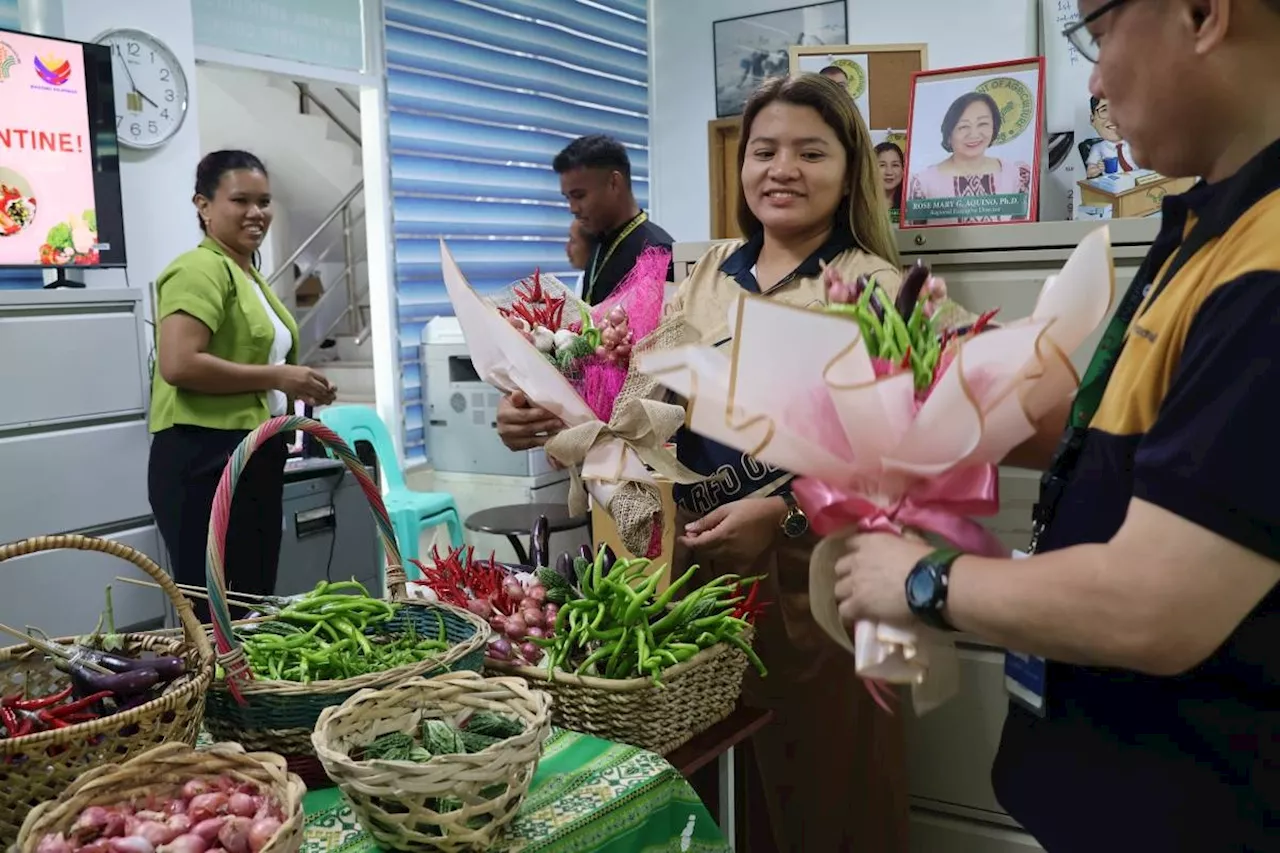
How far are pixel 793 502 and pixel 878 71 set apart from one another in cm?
104

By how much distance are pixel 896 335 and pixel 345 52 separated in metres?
4.60

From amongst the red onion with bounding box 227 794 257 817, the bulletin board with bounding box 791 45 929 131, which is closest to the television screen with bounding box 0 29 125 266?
the bulletin board with bounding box 791 45 929 131

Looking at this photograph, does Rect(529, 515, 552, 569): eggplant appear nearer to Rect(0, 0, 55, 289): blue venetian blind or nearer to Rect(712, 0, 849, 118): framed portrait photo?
Rect(0, 0, 55, 289): blue venetian blind

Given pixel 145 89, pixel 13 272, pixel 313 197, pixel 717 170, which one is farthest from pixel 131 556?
pixel 313 197

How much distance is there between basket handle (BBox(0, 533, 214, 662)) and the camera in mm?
1114

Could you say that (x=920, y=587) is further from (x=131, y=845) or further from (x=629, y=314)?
(x=629, y=314)

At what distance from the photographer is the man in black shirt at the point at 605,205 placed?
3.52 metres

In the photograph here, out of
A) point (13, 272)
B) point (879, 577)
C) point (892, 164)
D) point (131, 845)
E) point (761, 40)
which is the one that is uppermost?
point (761, 40)

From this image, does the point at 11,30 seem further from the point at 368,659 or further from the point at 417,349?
the point at 368,659

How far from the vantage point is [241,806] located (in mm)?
999

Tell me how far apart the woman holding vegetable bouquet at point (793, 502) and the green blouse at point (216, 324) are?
1502mm

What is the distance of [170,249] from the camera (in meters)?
4.17

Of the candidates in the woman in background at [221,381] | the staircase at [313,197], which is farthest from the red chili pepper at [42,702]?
the staircase at [313,197]

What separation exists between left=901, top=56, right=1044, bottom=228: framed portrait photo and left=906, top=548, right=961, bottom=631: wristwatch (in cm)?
126
